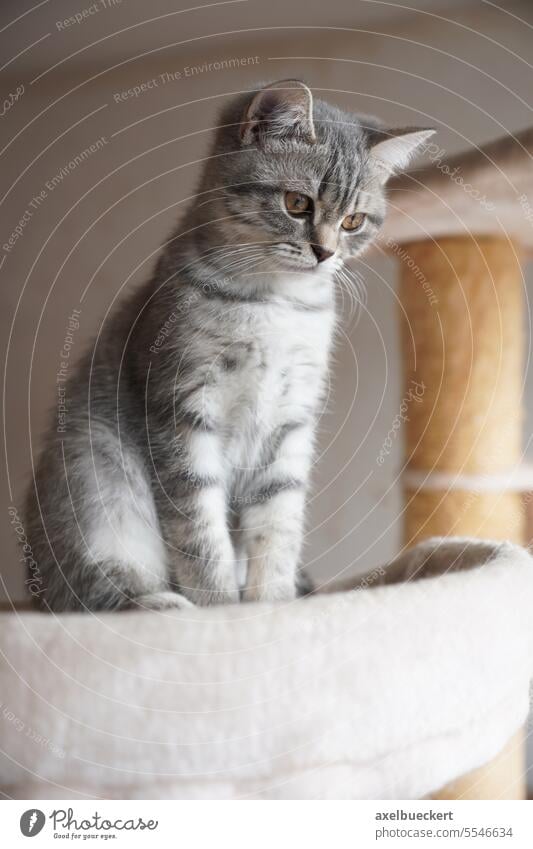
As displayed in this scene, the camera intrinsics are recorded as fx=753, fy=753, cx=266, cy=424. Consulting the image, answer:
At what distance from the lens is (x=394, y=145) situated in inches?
33.1

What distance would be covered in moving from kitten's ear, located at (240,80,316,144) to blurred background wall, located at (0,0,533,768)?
109 millimetres

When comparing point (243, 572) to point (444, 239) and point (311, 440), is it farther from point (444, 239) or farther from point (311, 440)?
point (444, 239)

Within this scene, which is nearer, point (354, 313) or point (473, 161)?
point (473, 161)

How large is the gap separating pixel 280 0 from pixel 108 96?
22 cm

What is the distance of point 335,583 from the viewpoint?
0.95 metres

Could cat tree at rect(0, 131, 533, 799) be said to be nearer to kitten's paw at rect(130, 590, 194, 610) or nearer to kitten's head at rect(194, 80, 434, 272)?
kitten's paw at rect(130, 590, 194, 610)

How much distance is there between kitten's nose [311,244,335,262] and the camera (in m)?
0.77

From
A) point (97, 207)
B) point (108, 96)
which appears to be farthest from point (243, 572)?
point (108, 96)

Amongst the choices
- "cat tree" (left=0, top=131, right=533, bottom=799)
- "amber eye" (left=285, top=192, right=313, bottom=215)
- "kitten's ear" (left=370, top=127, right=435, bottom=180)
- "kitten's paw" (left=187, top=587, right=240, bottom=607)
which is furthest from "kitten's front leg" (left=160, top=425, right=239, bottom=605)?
"kitten's ear" (left=370, top=127, right=435, bottom=180)

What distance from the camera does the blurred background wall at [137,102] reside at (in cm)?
83

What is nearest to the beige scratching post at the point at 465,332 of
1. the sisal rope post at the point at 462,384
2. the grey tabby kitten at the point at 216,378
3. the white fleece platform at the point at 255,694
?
the sisal rope post at the point at 462,384

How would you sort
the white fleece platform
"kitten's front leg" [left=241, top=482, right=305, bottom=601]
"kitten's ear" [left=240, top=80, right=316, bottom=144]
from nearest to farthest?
the white fleece platform < "kitten's ear" [left=240, top=80, right=316, bottom=144] < "kitten's front leg" [left=241, top=482, right=305, bottom=601]

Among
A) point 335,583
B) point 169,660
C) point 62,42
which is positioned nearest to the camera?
point 169,660

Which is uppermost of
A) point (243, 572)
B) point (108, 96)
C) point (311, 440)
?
point (108, 96)
